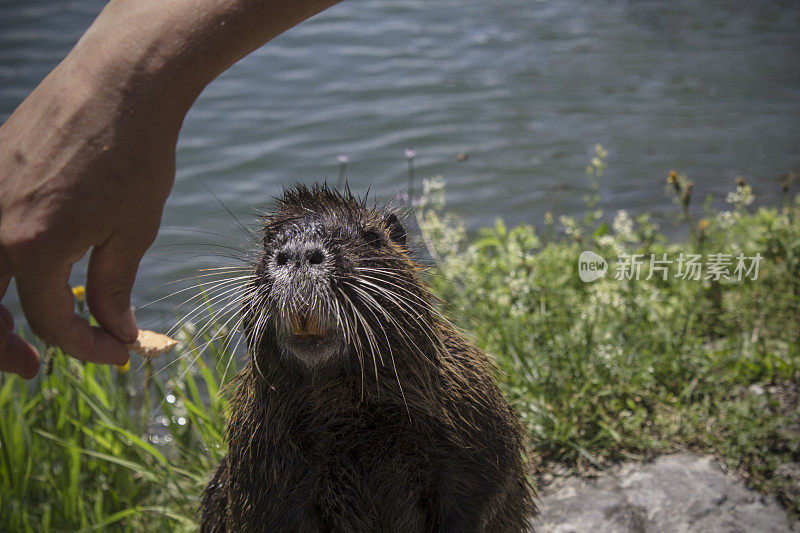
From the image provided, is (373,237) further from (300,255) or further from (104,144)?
(104,144)

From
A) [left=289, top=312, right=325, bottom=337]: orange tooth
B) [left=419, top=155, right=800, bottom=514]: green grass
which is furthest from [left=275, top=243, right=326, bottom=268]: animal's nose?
[left=419, top=155, right=800, bottom=514]: green grass

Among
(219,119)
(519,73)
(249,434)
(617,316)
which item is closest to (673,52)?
(519,73)

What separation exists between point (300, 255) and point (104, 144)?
592 mm

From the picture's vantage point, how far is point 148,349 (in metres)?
2.14

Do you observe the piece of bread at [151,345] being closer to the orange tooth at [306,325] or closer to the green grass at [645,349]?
the orange tooth at [306,325]

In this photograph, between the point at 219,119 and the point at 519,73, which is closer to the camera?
the point at 219,119

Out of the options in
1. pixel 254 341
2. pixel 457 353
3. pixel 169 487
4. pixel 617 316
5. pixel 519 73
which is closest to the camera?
pixel 254 341

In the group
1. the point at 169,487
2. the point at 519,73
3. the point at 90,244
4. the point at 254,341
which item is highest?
the point at 519,73

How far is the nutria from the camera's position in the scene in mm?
2035

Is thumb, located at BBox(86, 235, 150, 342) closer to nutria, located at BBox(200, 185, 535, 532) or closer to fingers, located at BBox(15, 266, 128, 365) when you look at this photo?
fingers, located at BBox(15, 266, 128, 365)

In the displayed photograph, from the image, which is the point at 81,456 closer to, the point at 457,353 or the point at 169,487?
the point at 169,487

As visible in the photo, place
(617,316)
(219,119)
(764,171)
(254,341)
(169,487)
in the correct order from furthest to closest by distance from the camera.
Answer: (219,119)
(764,171)
(617,316)
(169,487)
(254,341)

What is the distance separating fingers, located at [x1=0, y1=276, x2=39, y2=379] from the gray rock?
77.7 inches

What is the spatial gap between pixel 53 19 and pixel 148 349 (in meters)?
7.98
